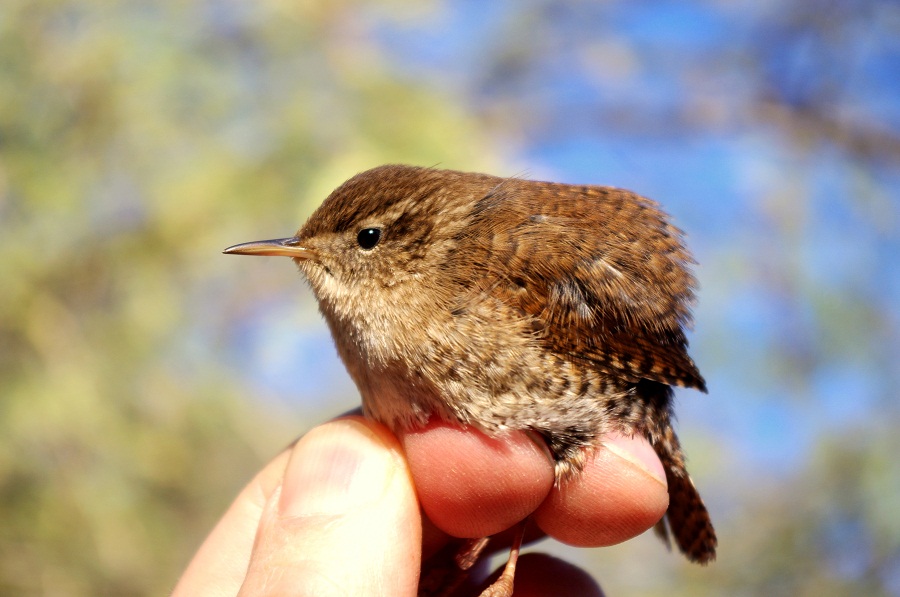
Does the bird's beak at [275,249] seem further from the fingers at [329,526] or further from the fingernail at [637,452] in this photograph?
the fingernail at [637,452]

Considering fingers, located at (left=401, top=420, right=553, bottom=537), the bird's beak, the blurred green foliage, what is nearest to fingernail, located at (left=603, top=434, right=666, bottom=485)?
fingers, located at (left=401, top=420, right=553, bottom=537)

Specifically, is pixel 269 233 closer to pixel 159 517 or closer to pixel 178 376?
pixel 178 376

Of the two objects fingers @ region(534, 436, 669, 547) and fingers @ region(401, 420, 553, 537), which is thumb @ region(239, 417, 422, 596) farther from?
fingers @ region(534, 436, 669, 547)

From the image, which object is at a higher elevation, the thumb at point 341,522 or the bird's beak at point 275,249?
the bird's beak at point 275,249

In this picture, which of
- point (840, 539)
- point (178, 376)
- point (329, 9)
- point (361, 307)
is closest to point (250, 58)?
point (329, 9)

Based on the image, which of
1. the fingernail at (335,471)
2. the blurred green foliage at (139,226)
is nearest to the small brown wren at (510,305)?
the fingernail at (335,471)
